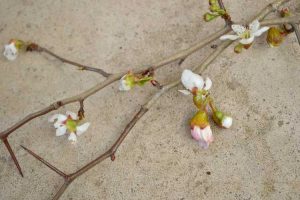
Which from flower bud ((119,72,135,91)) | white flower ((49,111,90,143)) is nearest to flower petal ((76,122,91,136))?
white flower ((49,111,90,143))

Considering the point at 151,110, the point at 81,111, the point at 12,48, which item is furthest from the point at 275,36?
the point at 12,48

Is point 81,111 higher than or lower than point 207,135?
higher

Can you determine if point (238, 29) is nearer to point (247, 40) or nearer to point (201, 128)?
point (247, 40)

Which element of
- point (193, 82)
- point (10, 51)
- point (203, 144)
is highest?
point (10, 51)

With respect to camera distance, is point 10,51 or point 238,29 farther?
point 10,51

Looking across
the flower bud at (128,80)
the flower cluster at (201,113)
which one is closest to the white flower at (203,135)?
the flower cluster at (201,113)

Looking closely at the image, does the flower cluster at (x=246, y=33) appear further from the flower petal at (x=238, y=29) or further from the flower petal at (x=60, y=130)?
the flower petal at (x=60, y=130)
